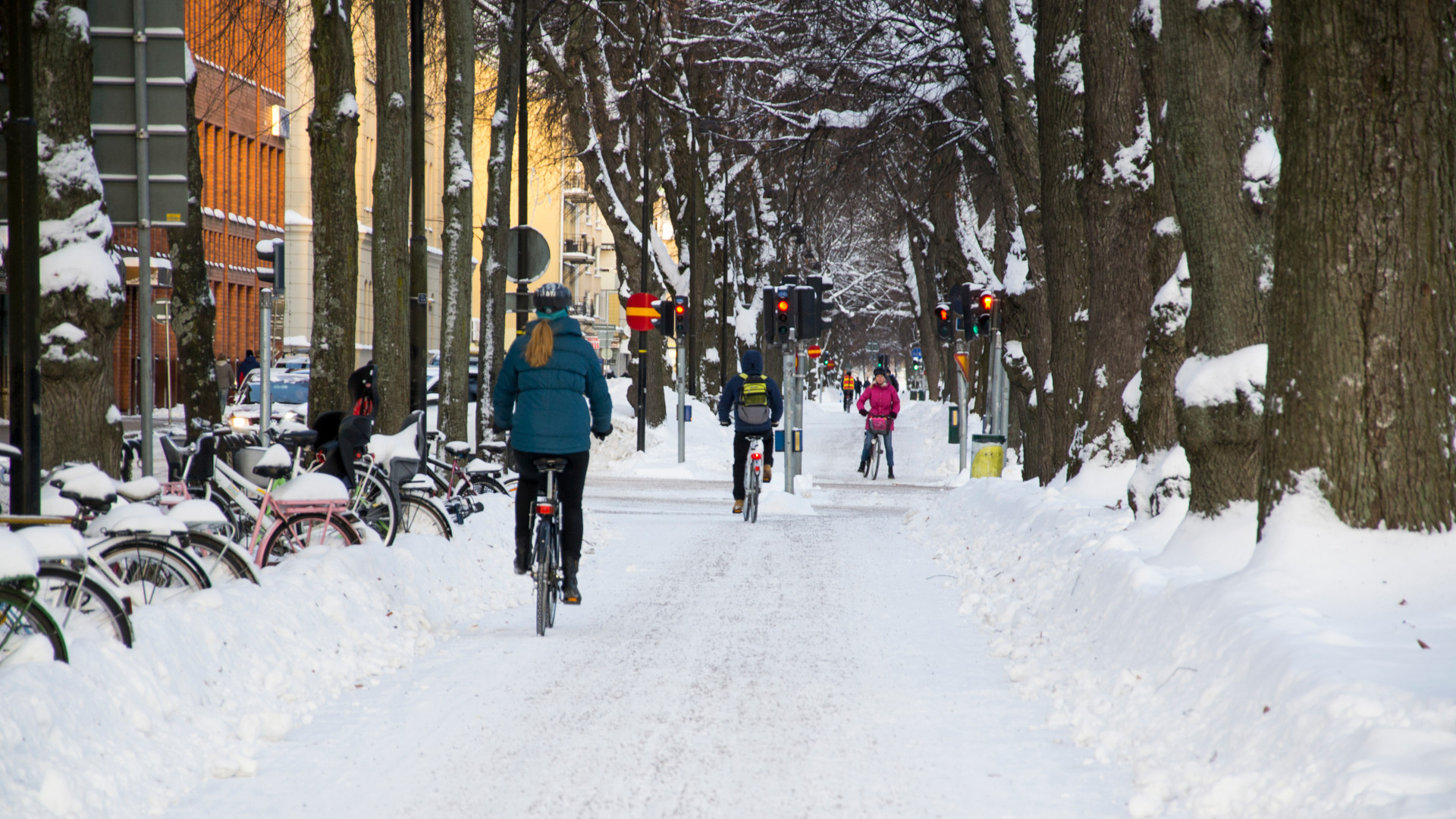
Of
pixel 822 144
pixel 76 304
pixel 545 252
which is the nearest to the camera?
pixel 76 304

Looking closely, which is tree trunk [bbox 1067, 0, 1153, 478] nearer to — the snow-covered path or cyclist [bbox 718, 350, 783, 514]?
the snow-covered path

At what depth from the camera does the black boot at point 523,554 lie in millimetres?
9484

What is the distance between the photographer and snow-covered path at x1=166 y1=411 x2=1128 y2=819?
17.8 feet

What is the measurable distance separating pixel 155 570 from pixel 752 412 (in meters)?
11.6

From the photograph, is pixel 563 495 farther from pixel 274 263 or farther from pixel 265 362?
pixel 274 263

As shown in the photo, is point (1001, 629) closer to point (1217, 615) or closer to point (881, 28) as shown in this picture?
point (1217, 615)

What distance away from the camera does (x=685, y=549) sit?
568 inches

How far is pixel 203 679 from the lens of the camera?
6.46 m

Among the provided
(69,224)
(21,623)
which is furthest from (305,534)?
(21,623)

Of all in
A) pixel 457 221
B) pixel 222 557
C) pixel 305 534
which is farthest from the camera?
pixel 457 221

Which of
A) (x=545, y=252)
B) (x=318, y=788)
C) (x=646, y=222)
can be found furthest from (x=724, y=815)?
(x=646, y=222)

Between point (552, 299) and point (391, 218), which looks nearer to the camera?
point (552, 299)

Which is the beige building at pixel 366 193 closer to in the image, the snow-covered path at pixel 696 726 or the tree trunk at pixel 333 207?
the tree trunk at pixel 333 207

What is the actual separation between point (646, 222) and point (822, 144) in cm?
671
